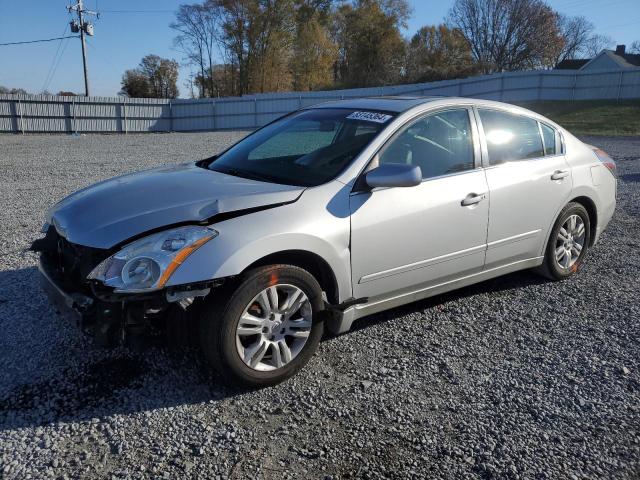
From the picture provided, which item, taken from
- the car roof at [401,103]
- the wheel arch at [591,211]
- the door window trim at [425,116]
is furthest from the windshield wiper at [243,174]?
the wheel arch at [591,211]

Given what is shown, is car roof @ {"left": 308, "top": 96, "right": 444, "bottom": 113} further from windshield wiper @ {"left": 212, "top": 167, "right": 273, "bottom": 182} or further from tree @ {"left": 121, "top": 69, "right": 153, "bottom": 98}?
tree @ {"left": 121, "top": 69, "right": 153, "bottom": 98}

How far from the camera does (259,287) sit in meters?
3.12

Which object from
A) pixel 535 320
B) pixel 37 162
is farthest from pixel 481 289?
pixel 37 162

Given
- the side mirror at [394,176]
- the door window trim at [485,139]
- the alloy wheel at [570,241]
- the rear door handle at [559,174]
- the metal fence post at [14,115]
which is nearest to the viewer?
the side mirror at [394,176]

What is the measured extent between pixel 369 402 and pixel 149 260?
148cm

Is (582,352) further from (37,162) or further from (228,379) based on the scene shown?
(37,162)

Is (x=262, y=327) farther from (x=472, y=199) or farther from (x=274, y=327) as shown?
(x=472, y=199)

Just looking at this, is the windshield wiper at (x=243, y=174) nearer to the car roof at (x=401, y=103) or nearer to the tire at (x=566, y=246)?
the car roof at (x=401, y=103)

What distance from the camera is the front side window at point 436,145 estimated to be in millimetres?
3945

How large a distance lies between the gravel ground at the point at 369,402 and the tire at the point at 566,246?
0.38 meters

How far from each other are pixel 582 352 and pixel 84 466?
320 centimetres

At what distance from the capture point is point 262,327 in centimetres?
323

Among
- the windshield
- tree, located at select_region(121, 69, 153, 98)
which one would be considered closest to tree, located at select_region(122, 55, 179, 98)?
tree, located at select_region(121, 69, 153, 98)

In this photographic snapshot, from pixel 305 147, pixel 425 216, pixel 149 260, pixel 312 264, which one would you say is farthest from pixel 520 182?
pixel 149 260
